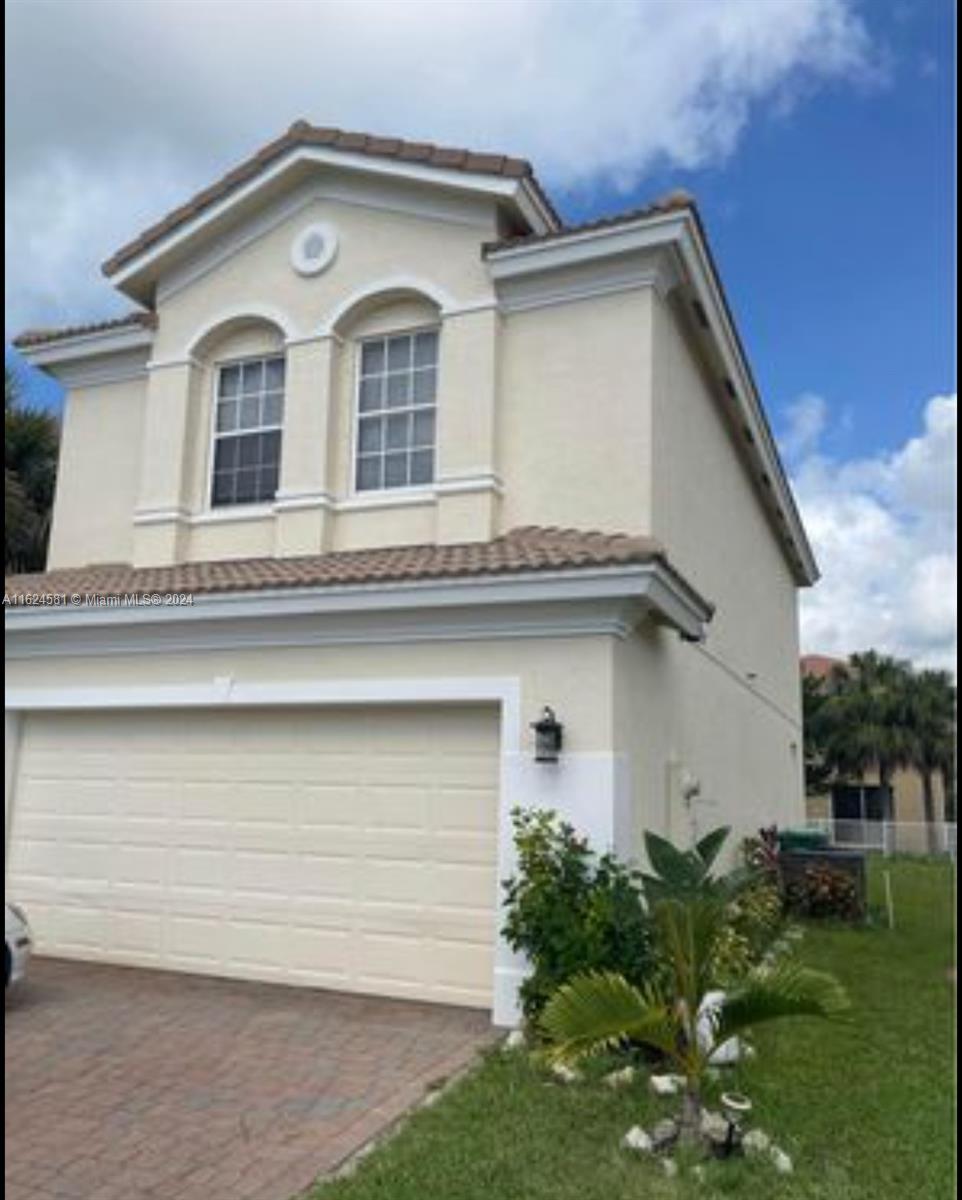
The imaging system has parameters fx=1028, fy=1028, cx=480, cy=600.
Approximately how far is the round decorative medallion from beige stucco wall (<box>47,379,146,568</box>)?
284 cm

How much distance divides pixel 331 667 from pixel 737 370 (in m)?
7.54

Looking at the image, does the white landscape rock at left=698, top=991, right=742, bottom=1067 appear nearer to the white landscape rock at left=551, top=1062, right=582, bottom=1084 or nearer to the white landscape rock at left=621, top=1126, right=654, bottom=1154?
the white landscape rock at left=621, top=1126, right=654, bottom=1154

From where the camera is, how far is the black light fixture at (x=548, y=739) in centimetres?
870

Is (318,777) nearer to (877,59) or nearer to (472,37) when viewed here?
(472,37)

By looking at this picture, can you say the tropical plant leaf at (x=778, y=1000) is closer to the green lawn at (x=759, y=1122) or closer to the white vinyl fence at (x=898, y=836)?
the green lawn at (x=759, y=1122)

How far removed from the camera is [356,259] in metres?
12.2

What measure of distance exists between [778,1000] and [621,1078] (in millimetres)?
1516

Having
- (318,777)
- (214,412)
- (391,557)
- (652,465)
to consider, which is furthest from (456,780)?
(214,412)

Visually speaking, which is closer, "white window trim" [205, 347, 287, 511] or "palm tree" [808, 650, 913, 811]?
"white window trim" [205, 347, 287, 511]

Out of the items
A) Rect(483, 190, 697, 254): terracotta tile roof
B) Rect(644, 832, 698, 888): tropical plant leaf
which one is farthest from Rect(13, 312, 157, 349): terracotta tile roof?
Rect(644, 832, 698, 888): tropical plant leaf

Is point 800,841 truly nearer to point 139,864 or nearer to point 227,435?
point 139,864

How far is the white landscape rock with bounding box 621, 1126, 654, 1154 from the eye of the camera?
5.74m

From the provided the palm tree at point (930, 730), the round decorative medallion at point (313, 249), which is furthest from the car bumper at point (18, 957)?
the palm tree at point (930, 730)

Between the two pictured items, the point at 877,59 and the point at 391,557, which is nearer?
the point at 877,59
